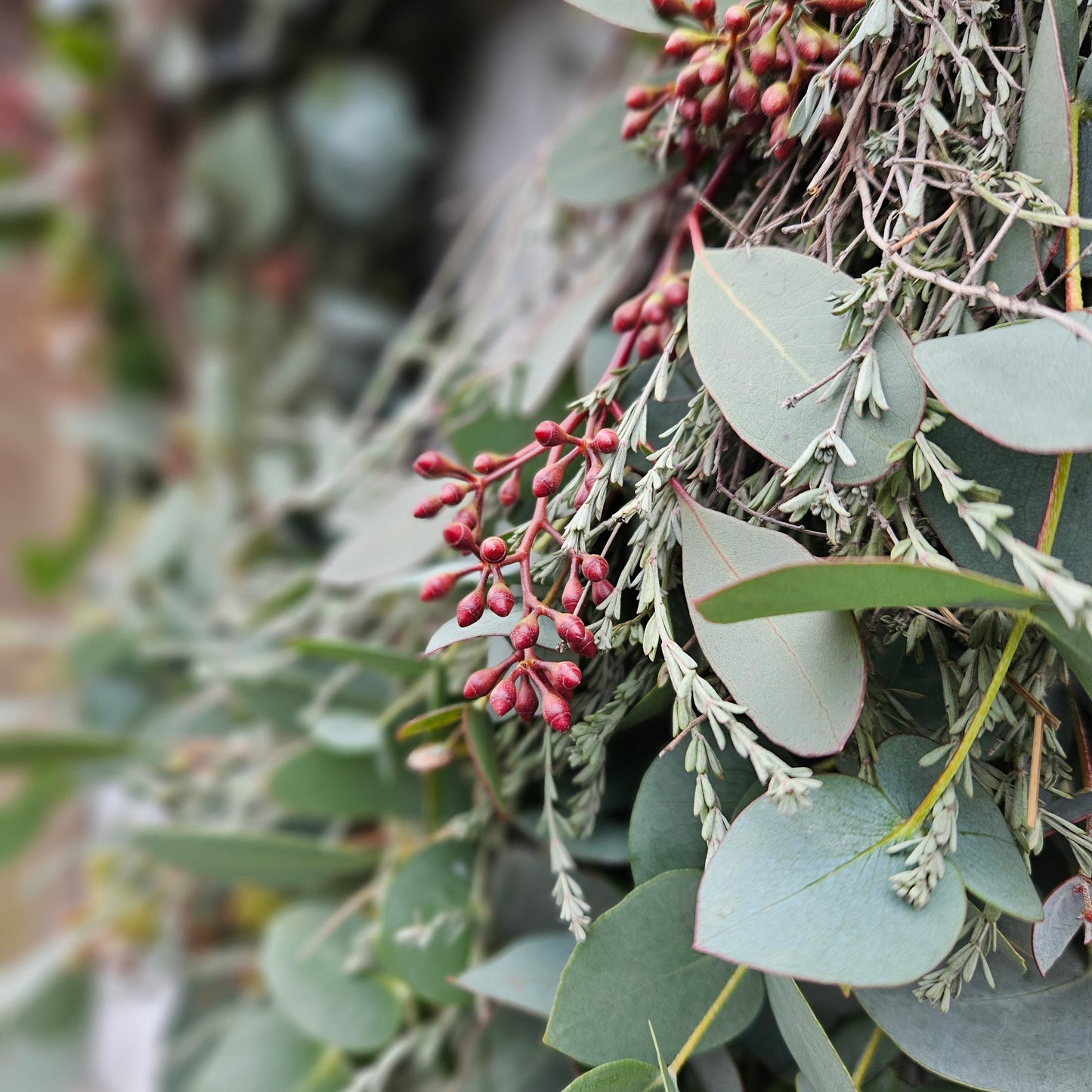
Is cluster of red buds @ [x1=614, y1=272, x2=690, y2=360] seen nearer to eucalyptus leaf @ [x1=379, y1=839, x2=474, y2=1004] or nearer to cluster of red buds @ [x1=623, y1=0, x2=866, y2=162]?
cluster of red buds @ [x1=623, y1=0, x2=866, y2=162]

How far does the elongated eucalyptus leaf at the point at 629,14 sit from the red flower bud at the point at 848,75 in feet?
0.24

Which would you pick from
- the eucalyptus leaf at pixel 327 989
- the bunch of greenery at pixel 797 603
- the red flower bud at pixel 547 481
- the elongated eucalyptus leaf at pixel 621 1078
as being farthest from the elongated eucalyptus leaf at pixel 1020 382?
the eucalyptus leaf at pixel 327 989

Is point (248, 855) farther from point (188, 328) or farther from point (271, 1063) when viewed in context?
point (188, 328)

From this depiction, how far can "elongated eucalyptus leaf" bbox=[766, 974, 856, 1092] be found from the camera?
0.81 feet

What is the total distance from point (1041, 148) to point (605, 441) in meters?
0.15

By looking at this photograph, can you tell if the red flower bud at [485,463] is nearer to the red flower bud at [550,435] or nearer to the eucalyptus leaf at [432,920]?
the red flower bud at [550,435]

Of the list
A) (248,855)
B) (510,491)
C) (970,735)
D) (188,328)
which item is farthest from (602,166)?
(188,328)

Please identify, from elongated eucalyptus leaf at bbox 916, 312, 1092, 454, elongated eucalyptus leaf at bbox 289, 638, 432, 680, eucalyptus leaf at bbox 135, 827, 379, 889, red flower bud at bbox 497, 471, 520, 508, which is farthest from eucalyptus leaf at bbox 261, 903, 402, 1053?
elongated eucalyptus leaf at bbox 916, 312, 1092, 454

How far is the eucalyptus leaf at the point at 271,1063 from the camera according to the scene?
0.48 m

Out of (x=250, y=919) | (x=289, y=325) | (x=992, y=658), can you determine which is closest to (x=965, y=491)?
(x=992, y=658)

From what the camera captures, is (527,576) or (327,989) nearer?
(527,576)

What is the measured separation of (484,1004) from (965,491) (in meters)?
0.27

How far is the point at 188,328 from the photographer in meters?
1.02

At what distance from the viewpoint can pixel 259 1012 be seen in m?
0.55
